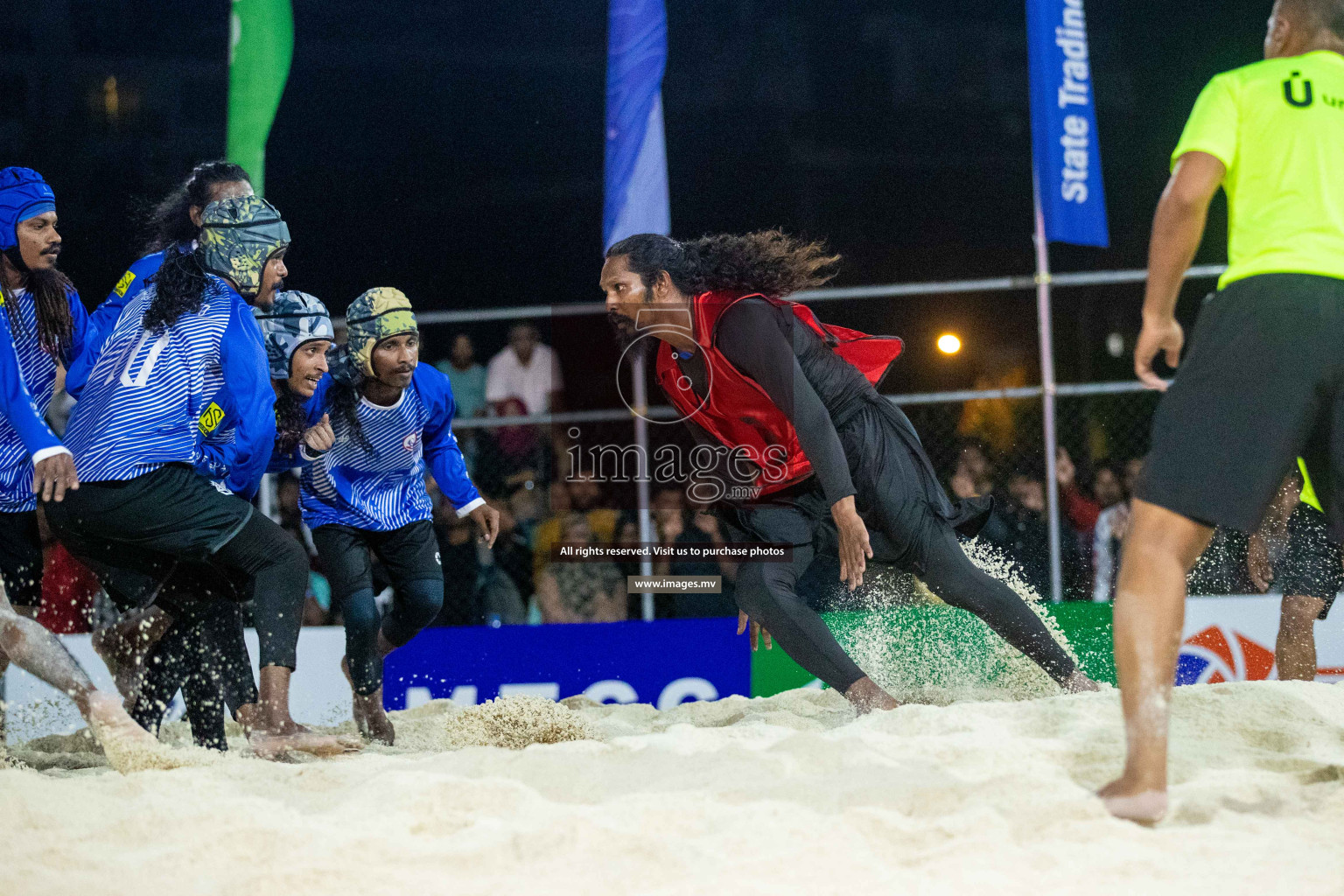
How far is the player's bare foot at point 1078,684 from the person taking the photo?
3689mm

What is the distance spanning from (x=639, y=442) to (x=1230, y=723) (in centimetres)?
373

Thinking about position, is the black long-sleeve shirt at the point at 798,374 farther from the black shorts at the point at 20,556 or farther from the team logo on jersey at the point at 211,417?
the black shorts at the point at 20,556

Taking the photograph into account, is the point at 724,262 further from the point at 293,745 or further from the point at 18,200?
the point at 18,200

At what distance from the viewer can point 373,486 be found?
427 centimetres

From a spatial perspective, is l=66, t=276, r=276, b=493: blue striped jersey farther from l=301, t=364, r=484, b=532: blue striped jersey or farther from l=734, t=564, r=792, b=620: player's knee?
l=734, t=564, r=792, b=620: player's knee

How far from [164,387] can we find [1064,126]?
5134mm

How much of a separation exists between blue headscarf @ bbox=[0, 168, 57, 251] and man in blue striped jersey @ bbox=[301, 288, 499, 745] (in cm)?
100

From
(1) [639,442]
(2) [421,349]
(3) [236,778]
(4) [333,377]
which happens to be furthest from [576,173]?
(3) [236,778]

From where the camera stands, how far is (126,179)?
34.3 ft

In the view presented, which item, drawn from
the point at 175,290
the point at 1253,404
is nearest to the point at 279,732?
the point at 175,290

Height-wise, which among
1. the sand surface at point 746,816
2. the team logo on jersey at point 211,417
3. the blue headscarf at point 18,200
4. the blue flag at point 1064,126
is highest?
the blue flag at point 1064,126

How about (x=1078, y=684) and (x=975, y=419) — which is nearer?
(x=1078, y=684)

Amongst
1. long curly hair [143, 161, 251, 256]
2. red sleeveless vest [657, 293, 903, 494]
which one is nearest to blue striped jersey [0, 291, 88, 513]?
long curly hair [143, 161, 251, 256]

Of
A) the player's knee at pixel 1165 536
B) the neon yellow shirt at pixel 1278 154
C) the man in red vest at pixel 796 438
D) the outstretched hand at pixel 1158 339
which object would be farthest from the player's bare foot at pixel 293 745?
the neon yellow shirt at pixel 1278 154
